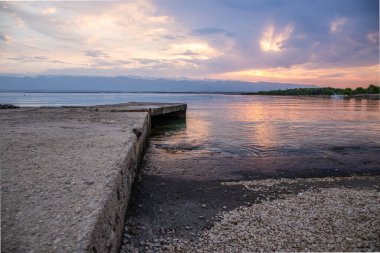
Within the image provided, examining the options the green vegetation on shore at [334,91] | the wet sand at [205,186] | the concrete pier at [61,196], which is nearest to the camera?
the concrete pier at [61,196]

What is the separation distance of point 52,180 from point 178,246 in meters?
1.68

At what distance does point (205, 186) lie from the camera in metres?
5.70

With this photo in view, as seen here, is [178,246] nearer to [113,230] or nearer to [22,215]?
[113,230]

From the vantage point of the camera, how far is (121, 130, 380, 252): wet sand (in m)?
3.79

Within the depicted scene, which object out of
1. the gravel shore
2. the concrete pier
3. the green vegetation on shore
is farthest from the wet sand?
the green vegetation on shore

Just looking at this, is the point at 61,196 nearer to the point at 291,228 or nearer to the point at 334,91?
the point at 291,228

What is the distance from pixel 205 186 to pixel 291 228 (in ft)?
7.58

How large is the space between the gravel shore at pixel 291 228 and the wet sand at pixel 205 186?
0.17ft

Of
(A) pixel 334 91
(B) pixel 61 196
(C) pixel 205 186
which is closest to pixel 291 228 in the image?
(C) pixel 205 186

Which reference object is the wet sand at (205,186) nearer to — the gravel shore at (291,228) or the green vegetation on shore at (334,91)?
the gravel shore at (291,228)

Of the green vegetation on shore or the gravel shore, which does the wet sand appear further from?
the green vegetation on shore

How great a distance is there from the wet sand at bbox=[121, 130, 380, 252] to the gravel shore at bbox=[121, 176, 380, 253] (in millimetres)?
51

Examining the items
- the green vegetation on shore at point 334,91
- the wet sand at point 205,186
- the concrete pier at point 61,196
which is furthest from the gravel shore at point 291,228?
the green vegetation on shore at point 334,91

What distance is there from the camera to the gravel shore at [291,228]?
3.26 meters
